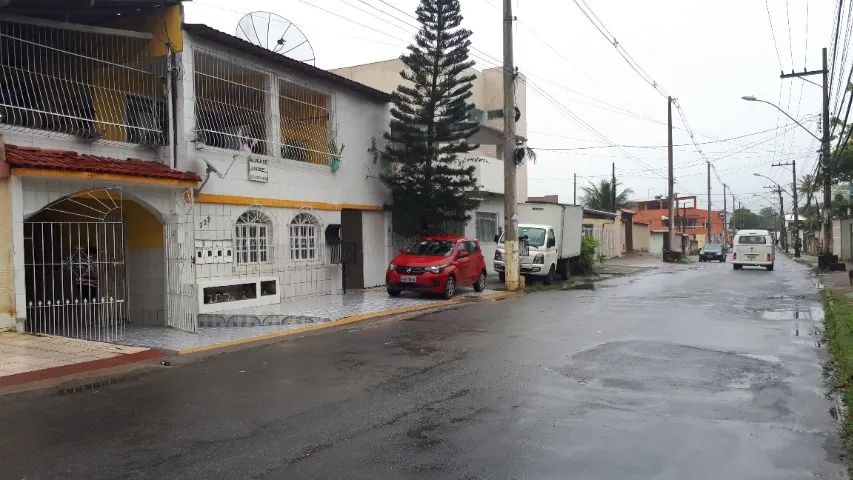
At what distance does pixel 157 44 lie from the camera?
1309 cm

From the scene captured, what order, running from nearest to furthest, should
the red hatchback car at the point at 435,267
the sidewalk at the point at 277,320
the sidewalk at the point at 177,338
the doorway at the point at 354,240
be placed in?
1. the sidewalk at the point at 177,338
2. the sidewalk at the point at 277,320
3. the red hatchback car at the point at 435,267
4. the doorway at the point at 354,240

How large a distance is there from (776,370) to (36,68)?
536 inches

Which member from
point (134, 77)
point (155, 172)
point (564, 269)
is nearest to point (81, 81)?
point (134, 77)

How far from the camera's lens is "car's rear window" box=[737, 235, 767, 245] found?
30.7 meters

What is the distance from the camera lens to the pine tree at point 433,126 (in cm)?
1914

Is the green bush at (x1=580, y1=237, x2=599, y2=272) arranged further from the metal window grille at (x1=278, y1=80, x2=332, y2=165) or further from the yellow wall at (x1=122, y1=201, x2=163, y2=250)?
the yellow wall at (x1=122, y1=201, x2=163, y2=250)

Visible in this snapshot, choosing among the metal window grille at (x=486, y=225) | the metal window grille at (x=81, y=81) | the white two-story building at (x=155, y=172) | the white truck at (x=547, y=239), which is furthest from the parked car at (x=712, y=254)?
the metal window grille at (x=81, y=81)

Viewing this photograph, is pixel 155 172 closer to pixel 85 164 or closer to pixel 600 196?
pixel 85 164

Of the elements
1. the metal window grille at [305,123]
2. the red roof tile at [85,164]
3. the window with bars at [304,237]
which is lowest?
the window with bars at [304,237]

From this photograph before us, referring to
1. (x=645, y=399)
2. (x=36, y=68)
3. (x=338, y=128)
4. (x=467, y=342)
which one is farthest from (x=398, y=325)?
(x=36, y=68)

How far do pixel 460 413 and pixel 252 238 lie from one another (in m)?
10.3

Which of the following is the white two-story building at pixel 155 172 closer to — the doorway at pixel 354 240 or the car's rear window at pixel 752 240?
the doorway at pixel 354 240

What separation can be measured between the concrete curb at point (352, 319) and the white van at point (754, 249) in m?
17.7

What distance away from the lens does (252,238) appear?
591 inches
